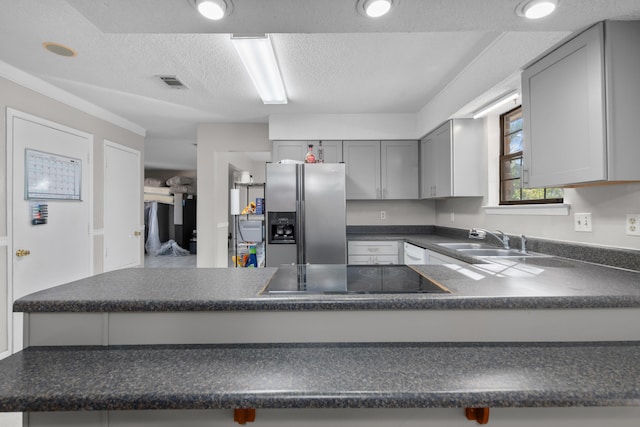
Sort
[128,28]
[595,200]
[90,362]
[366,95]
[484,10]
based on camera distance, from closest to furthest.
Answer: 1. [90,362]
2. [484,10]
3. [128,28]
4. [595,200]
5. [366,95]

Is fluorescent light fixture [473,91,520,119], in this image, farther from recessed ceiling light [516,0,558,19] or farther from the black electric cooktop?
the black electric cooktop

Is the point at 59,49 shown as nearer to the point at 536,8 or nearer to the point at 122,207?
the point at 122,207

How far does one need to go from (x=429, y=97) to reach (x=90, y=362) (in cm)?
342

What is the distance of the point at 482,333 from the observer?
1048mm

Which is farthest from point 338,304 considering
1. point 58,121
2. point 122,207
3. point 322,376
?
point 122,207

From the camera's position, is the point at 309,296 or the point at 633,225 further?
the point at 633,225

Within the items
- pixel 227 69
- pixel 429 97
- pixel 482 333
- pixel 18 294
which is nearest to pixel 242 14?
pixel 227 69

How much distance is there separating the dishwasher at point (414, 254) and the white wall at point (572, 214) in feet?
2.06

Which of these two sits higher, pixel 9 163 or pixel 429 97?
pixel 429 97

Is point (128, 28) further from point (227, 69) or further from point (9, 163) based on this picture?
point (9, 163)

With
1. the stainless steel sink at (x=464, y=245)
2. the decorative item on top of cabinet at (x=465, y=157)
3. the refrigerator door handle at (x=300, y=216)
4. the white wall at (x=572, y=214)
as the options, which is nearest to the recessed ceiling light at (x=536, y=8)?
the white wall at (x=572, y=214)

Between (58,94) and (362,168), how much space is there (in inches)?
129

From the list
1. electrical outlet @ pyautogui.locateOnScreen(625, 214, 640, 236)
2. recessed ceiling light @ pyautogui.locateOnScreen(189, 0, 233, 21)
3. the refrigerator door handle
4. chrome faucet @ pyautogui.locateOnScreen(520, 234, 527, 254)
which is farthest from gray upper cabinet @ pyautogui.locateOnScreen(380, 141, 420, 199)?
recessed ceiling light @ pyautogui.locateOnScreen(189, 0, 233, 21)

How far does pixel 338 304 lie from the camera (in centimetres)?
103
